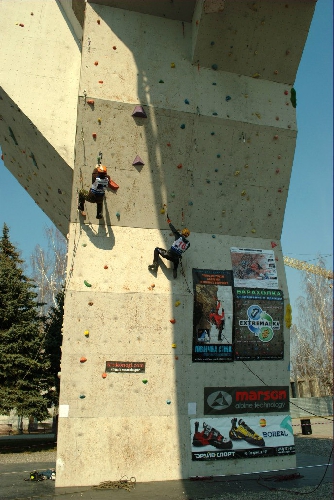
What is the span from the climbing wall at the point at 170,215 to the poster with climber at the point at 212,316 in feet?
0.42

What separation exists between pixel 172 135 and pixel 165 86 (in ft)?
3.04

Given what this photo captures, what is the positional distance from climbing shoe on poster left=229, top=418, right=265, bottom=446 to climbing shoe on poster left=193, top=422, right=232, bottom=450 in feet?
0.54

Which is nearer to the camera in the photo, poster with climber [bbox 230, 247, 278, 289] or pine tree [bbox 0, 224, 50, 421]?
poster with climber [bbox 230, 247, 278, 289]

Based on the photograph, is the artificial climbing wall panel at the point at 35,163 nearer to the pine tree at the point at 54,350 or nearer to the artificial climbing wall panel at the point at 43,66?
the artificial climbing wall panel at the point at 43,66

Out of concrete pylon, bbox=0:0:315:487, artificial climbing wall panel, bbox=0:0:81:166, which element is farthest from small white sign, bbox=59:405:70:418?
artificial climbing wall panel, bbox=0:0:81:166

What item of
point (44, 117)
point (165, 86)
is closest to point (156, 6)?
point (165, 86)

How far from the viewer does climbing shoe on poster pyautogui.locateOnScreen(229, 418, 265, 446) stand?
755 centimetres

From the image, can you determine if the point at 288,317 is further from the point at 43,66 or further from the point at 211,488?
the point at 43,66

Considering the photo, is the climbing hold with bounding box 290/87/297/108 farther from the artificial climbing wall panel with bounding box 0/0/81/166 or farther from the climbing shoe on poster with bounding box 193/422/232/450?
the climbing shoe on poster with bounding box 193/422/232/450

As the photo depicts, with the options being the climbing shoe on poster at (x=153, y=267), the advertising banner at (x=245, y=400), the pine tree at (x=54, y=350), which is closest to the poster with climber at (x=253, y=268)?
the climbing shoe on poster at (x=153, y=267)

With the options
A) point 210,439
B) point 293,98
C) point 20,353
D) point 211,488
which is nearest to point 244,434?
point 210,439

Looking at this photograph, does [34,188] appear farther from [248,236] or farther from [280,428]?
[280,428]

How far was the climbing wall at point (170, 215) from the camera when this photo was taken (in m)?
7.06

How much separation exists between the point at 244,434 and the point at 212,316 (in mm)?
2164
